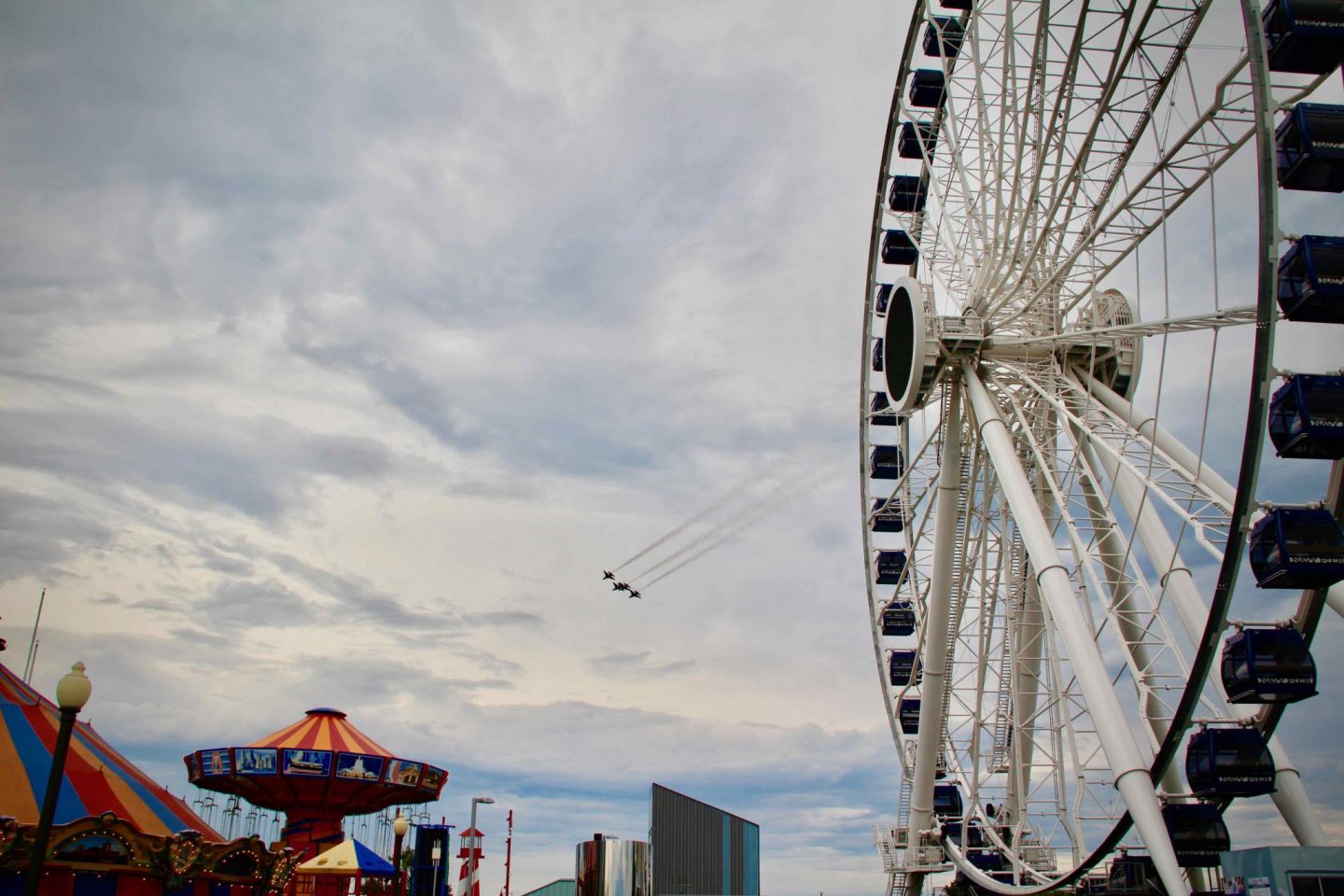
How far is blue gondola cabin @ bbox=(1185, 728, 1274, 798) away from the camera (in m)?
19.8

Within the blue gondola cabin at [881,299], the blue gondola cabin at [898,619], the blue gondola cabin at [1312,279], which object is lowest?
the blue gondola cabin at [898,619]

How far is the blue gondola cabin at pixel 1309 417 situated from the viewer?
57.6 ft

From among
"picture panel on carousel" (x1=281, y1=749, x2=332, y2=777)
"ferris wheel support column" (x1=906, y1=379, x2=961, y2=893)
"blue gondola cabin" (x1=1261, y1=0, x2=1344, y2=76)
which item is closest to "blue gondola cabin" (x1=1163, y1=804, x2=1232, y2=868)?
"ferris wheel support column" (x1=906, y1=379, x2=961, y2=893)

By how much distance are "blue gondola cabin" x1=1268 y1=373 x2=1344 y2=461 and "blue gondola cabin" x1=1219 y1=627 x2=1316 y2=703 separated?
3.27 metres

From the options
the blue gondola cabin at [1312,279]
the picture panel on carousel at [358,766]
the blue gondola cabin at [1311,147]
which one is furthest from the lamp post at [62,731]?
the picture panel on carousel at [358,766]

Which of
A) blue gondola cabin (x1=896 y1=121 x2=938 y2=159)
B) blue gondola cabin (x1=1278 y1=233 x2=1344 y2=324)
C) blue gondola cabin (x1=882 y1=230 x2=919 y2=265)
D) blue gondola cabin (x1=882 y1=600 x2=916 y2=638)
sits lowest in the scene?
blue gondola cabin (x1=882 y1=600 x2=916 y2=638)

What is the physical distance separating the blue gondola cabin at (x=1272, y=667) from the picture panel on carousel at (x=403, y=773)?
103 ft

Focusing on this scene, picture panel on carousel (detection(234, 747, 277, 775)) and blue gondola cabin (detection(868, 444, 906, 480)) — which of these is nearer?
blue gondola cabin (detection(868, 444, 906, 480))

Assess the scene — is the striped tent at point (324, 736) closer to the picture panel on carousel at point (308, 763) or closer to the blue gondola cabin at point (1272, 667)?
the picture panel on carousel at point (308, 763)

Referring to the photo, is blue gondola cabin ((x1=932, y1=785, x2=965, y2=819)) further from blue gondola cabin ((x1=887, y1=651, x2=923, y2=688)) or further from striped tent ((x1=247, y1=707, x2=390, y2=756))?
striped tent ((x1=247, y1=707, x2=390, y2=756))

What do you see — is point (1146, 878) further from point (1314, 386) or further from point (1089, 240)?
point (1089, 240)

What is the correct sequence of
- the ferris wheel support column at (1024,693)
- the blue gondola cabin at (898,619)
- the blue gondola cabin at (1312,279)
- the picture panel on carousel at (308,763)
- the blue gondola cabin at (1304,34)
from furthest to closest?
1. the picture panel on carousel at (308,763)
2. the blue gondola cabin at (898,619)
3. the ferris wheel support column at (1024,693)
4. the blue gondola cabin at (1304,34)
5. the blue gondola cabin at (1312,279)

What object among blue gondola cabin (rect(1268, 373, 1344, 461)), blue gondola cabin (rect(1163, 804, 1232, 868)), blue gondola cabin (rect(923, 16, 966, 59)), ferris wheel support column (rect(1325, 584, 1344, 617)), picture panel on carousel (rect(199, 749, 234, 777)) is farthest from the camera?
picture panel on carousel (rect(199, 749, 234, 777))

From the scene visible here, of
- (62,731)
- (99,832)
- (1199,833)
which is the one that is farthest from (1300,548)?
(99,832)
